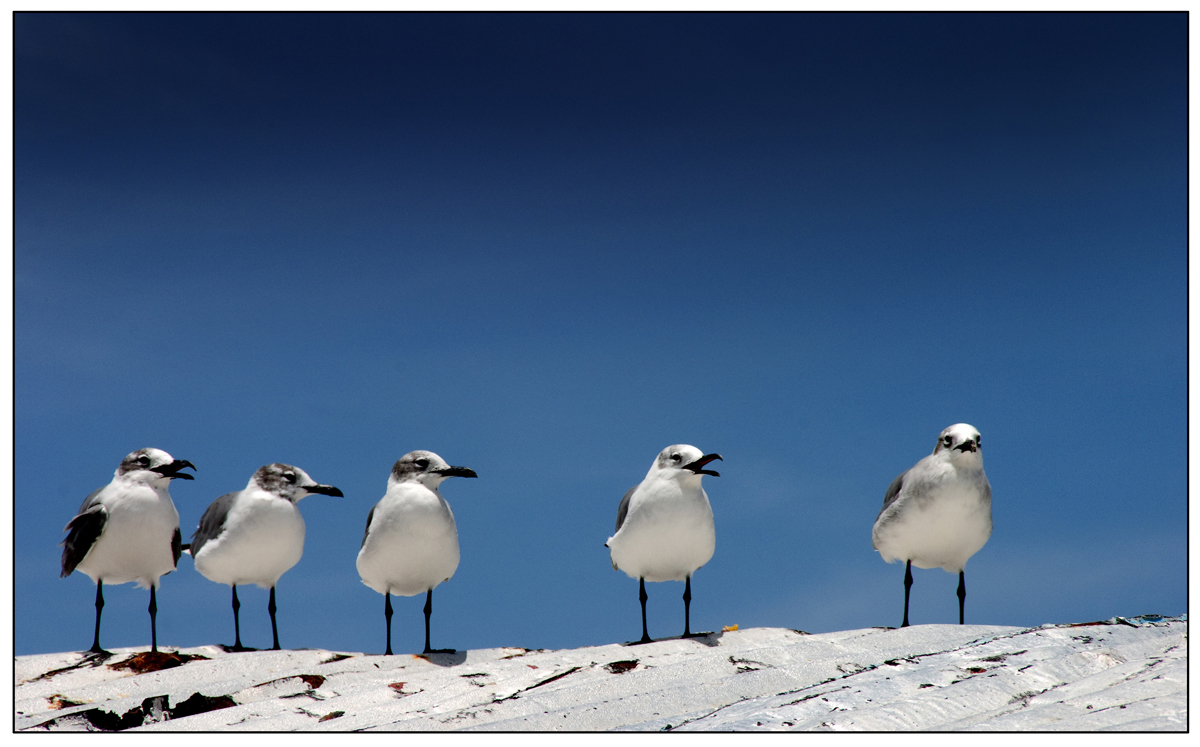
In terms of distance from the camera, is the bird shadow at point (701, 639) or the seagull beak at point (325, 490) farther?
the seagull beak at point (325, 490)

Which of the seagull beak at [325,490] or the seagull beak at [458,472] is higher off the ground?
the seagull beak at [458,472]

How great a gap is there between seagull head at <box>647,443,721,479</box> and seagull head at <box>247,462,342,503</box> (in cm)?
388

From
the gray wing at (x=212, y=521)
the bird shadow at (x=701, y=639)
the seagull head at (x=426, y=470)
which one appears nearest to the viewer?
the bird shadow at (x=701, y=639)

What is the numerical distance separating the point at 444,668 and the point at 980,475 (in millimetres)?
5837

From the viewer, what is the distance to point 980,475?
11281 mm

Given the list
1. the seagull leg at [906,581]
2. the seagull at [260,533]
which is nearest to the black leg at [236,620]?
the seagull at [260,533]

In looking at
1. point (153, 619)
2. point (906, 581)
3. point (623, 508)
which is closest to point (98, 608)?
point (153, 619)

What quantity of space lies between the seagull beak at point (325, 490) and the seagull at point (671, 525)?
3.27m

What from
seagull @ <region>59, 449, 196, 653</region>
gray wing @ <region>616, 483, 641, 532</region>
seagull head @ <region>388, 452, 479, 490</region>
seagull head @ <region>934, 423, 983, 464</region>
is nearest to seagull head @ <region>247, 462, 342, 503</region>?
seagull @ <region>59, 449, 196, 653</region>

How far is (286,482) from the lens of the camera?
12.1 meters

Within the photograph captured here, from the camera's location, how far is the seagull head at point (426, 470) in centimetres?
1178

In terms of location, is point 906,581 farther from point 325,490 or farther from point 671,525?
point 325,490

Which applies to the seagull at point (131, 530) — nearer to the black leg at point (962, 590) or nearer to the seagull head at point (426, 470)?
the seagull head at point (426, 470)

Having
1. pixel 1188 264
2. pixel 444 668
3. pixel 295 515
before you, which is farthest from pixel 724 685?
pixel 295 515
